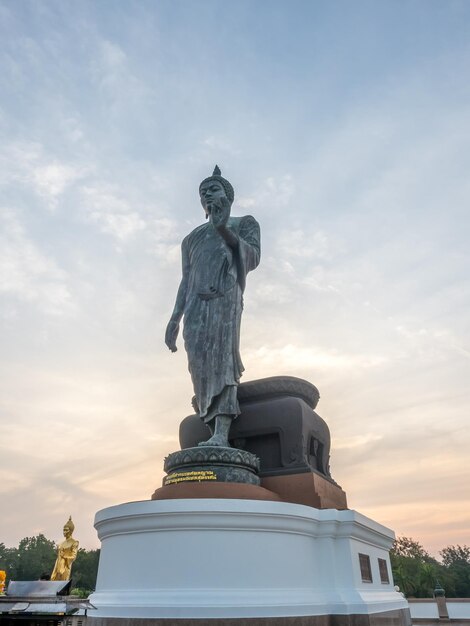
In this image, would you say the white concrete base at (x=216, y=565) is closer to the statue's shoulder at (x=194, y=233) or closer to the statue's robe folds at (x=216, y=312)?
the statue's robe folds at (x=216, y=312)

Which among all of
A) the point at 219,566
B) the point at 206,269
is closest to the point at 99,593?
the point at 219,566

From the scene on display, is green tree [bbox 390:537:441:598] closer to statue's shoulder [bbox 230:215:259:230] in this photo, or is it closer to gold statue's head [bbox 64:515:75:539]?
gold statue's head [bbox 64:515:75:539]

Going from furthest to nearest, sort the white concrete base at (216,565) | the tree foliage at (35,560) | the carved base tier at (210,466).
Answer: the tree foliage at (35,560)
the carved base tier at (210,466)
the white concrete base at (216,565)

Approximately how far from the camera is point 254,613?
4977 millimetres

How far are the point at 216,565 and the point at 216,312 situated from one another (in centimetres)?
356

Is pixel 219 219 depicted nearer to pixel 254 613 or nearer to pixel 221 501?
pixel 221 501

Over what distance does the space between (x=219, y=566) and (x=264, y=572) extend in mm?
500

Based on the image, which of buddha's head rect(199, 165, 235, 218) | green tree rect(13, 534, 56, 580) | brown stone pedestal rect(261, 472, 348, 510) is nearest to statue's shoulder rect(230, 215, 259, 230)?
buddha's head rect(199, 165, 235, 218)

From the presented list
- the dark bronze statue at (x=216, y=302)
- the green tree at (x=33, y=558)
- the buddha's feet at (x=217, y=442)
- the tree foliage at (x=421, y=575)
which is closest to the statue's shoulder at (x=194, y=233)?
the dark bronze statue at (x=216, y=302)

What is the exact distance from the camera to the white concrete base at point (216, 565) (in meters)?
5.02

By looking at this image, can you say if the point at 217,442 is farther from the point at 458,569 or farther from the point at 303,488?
the point at 458,569

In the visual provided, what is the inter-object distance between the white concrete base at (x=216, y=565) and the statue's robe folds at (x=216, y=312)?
1971 millimetres

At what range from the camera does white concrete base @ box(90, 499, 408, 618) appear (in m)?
5.02

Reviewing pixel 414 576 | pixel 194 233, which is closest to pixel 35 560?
pixel 414 576
